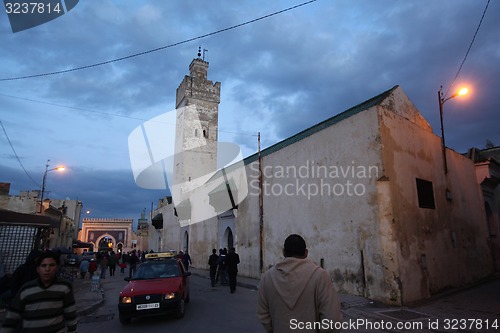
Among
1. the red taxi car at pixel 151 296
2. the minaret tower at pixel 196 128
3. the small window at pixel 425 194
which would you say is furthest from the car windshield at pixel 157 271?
the minaret tower at pixel 196 128

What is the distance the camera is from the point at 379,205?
949 cm

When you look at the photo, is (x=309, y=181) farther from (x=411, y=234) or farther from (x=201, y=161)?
(x=201, y=161)

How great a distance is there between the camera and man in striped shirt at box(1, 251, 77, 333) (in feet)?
10.0

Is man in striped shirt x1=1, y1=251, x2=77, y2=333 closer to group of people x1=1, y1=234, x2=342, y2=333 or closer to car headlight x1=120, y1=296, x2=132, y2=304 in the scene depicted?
group of people x1=1, y1=234, x2=342, y2=333

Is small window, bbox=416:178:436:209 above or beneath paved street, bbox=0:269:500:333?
above

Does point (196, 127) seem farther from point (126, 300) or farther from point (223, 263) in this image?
point (126, 300)

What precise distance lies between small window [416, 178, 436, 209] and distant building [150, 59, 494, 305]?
4 centimetres

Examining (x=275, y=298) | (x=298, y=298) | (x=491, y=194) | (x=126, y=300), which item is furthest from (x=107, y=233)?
(x=298, y=298)

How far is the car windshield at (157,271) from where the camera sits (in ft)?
27.5

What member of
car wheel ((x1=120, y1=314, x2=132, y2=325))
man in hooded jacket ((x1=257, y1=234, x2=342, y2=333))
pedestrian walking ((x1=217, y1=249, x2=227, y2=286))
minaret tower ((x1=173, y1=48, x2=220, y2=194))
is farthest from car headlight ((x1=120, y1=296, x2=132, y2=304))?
minaret tower ((x1=173, y1=48, x2=220, y2=194))

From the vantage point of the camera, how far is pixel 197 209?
2530 cm

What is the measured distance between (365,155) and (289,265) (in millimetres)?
8367

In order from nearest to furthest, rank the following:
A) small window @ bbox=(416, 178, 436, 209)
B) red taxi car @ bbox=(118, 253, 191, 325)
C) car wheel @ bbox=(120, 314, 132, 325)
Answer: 1. red taxi car @ bbox=(118, 253, 191, 325)
2. car wheel @ bbox=(120, 314, 132, 325)
3. small window @ bbox=(416, 178, 436, 209)

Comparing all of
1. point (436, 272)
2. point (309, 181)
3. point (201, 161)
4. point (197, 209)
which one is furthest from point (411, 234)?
point (201, 161)
